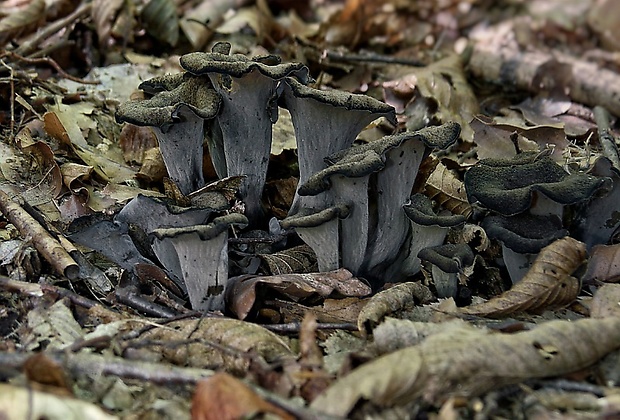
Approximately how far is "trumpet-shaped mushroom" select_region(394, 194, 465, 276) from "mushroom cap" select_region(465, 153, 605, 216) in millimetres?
197

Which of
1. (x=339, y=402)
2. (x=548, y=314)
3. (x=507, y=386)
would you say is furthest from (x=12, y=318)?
(x=548, y=314)

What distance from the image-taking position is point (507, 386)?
2406 mm

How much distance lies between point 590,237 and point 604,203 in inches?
8.9

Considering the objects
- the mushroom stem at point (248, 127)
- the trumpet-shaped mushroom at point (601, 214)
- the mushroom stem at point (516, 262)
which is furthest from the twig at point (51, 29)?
the trumpet-shaped mushroom at point (601, 214)

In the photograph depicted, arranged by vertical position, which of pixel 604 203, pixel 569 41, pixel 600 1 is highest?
pixel 600 1

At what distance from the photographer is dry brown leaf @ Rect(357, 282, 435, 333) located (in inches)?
117

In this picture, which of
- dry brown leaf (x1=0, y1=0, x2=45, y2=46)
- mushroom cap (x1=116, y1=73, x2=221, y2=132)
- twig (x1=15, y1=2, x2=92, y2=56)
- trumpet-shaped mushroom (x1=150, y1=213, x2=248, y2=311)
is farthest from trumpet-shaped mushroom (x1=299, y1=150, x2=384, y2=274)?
dry brown leaf (x1=0, y1=0, x2=45, y2=46)

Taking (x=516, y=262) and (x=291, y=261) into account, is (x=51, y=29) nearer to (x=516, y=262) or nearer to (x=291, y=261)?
(x=291, y=261)

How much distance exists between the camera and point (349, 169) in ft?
9.70

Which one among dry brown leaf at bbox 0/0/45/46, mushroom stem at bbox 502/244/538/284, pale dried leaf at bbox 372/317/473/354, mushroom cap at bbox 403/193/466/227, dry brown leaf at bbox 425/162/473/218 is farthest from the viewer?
dry brown leaf at bbox 0/0/45/46

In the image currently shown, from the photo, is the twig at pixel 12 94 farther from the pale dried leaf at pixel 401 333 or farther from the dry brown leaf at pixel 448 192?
the pale dried leaf at pixel 401 333

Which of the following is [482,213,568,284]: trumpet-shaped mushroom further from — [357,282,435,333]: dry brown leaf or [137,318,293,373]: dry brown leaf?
[137,318,293,373]: dry brown leaf

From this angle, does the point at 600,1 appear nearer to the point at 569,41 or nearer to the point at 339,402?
the point at 569,41

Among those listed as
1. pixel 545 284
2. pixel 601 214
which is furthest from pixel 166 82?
pixel 601 214
